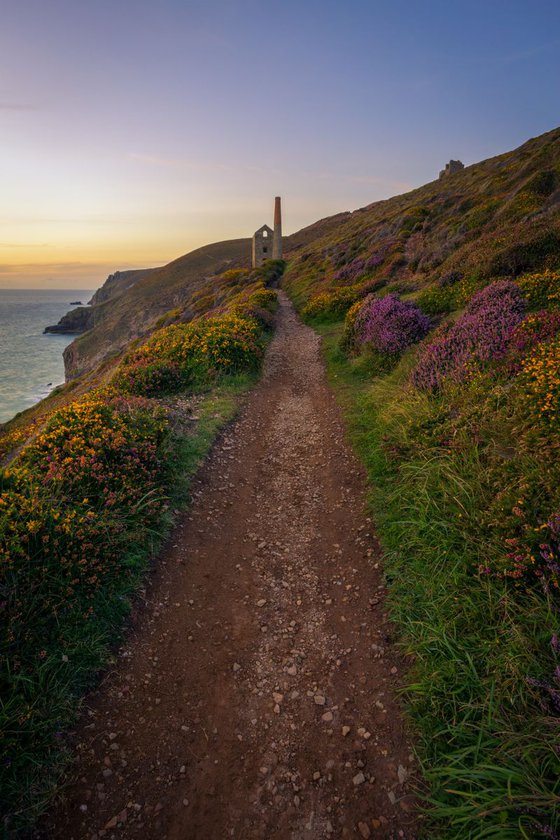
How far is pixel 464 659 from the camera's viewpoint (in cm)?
402

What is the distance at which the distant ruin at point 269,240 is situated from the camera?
198ft

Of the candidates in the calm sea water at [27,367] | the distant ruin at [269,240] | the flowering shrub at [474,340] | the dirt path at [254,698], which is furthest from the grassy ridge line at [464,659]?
the distant ruin at [269,240]

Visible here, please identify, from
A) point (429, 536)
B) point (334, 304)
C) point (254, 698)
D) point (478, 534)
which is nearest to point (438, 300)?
point (334, 304)

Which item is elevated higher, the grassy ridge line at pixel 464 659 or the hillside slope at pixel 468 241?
the hillside slope at pixel 468 241

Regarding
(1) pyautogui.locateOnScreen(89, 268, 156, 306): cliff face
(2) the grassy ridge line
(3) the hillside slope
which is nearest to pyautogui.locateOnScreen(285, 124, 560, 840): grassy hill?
(2) the grassy ridge line

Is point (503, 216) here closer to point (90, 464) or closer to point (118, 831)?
point (90, 464)

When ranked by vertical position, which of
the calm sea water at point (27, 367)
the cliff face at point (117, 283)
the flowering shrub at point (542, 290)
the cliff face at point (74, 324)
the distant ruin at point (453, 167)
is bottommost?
the calm sea water at point (27, 367)

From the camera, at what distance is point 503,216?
20734 mm

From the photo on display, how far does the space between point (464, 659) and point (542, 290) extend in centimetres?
942

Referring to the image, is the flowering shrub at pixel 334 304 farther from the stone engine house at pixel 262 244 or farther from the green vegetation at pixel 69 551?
the stone engine house at pixel 262 244

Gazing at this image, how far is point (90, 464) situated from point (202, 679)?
356 centimetres

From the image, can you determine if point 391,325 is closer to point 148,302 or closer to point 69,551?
point 69,551

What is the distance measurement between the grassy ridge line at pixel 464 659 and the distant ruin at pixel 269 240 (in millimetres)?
60109

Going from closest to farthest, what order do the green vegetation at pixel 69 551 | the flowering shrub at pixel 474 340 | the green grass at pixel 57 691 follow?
1. the green grass at pixel 57 691
2. the green vegetation at pixel 69 551
3. the flowering shrub at pixel 474 340
